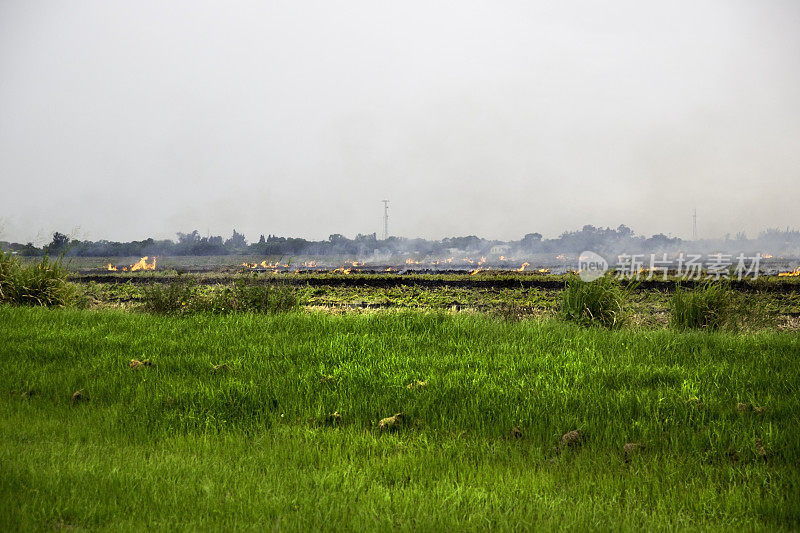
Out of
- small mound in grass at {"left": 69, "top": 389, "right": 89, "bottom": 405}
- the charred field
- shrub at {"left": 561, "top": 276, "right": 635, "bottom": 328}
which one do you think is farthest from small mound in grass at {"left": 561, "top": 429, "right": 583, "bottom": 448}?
shrub at {"left": 561, "top": 276, "right": 635, "bottom": 328}

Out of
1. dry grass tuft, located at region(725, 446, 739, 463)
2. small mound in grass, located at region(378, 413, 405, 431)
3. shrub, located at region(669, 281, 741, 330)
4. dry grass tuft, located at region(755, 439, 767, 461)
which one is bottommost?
dry grass tuft, located at region(725, 446, 739, 463)

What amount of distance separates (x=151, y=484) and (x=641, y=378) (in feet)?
16.6

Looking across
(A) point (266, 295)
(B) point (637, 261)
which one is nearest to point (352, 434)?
(A) point (266, 295)

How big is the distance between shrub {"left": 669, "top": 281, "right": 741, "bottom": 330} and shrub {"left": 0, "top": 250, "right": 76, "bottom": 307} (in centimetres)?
1334

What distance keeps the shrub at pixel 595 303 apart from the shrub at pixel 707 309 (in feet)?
3.38

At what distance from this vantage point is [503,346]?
297 inches

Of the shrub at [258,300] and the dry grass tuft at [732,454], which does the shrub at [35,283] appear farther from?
the dry grass tuft at [732,454]

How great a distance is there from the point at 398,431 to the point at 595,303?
24.2 feet

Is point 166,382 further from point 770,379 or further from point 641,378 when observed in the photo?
point 770,379

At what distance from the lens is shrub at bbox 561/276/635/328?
10867mm

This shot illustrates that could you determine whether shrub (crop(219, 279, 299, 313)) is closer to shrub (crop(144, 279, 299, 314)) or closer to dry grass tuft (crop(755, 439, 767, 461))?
shrub (crop(144, 279, 299, 314))

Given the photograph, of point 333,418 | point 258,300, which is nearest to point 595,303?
point 258,300

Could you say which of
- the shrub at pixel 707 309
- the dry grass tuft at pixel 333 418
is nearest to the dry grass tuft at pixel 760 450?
the dry grass tuft at pixel 333 418

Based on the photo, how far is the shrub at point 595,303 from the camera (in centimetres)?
1087
